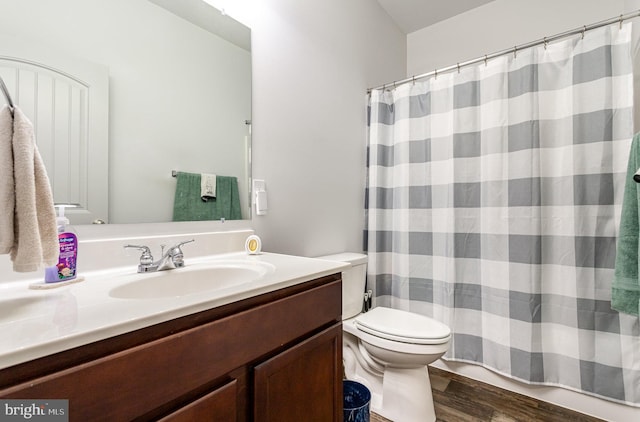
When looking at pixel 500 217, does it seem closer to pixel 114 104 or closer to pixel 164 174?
pixel 164 174

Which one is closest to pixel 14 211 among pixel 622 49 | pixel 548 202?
pixel 548 202

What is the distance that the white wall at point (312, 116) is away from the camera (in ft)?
4.65

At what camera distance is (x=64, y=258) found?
0.77m

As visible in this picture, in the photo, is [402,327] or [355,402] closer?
[355,402]

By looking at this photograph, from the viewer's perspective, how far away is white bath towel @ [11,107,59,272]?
0.57 meters

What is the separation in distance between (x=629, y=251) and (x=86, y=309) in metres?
1.78

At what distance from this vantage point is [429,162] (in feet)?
6.01

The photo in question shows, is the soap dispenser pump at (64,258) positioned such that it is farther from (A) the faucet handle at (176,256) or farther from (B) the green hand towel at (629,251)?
(B) the green hand towel at (629,251)

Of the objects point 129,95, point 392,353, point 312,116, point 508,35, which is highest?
point 508,35

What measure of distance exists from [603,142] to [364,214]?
49.7 inches

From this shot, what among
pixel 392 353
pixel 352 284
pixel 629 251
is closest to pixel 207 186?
pixel 352 284

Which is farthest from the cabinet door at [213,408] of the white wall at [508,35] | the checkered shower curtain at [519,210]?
the white wall at [508,35]

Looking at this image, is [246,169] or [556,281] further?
[556,281]

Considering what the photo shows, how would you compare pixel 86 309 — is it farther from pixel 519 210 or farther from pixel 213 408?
pixel 519 210
